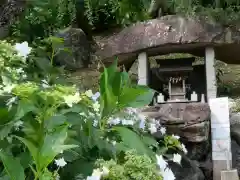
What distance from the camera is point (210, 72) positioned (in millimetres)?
4758

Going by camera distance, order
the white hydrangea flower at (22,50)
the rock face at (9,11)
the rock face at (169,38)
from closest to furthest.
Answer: the rock face at (9,11)
the white hydrangea flower at (22,50)
the rock face at (169,38)

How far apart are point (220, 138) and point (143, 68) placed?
139cm

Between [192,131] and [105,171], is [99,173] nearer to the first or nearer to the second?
[105,171]

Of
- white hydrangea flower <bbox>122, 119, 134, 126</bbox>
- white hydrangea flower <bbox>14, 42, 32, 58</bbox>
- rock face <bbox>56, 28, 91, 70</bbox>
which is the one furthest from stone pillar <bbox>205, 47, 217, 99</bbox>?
white hydrangea flower <bbox>14, 42, 32, 58</bbox>

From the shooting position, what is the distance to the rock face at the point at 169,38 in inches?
175

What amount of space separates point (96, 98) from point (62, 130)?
35 centimetres

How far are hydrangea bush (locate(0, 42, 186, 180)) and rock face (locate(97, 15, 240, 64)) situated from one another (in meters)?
3.69

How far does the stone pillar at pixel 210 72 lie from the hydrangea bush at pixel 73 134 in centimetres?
391

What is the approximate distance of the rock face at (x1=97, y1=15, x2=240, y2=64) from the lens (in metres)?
4.45

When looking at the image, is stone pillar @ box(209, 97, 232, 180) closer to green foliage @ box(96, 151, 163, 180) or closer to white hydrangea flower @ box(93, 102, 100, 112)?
white hydrangea flower @ box(93, 102, 100, 112)

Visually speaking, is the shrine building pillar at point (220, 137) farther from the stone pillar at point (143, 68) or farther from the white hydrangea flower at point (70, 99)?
the white hydrangea flower at point (70, 99)

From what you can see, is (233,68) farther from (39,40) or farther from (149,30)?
(39,40)

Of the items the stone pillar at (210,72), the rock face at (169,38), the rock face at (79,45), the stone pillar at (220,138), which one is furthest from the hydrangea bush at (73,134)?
the rock face at (79,45)

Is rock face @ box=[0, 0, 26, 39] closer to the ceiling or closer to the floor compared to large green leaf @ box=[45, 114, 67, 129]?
closer to the ceiling
